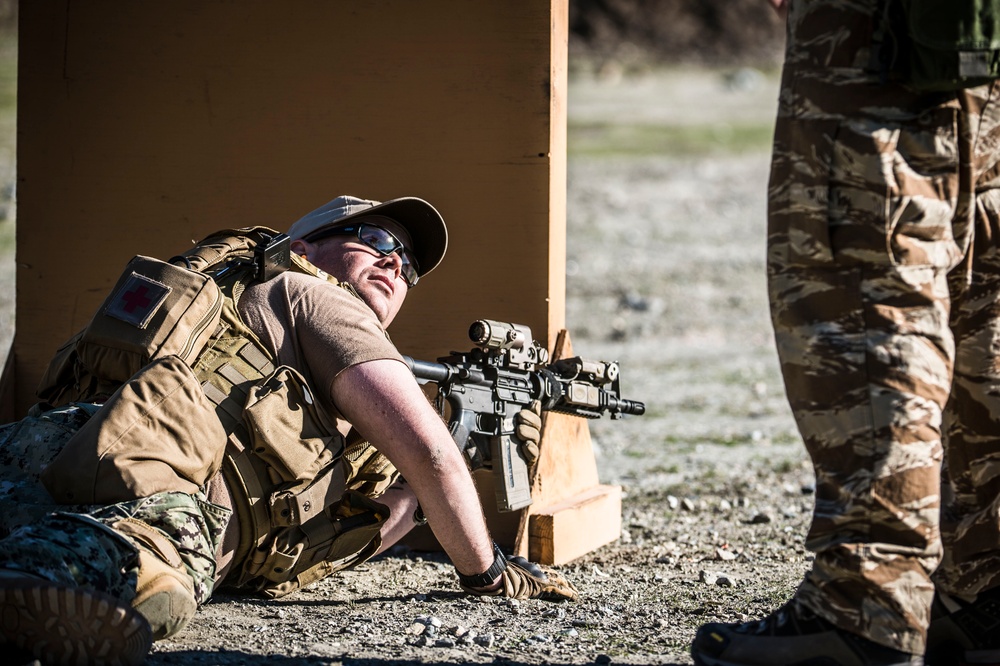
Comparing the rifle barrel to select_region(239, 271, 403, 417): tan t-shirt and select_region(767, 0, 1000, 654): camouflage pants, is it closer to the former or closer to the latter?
select_region(239, 271, 403, 417): tan t-shirt

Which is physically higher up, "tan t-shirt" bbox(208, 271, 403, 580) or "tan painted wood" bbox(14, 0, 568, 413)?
"tan painted wood" bbox(14, 0, 568, 413)

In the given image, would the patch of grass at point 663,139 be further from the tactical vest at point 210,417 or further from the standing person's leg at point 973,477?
the standing person's leg at point 973,477

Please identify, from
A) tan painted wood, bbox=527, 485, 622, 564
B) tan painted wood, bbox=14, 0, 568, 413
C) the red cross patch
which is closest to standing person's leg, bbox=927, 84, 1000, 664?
tan painted wood, bbox=527, 485, 622, 564

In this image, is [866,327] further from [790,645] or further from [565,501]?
[565,501]

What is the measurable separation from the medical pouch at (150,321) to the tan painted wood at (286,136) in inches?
58.4

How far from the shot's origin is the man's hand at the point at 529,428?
13.7 ft

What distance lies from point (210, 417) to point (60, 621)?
670mm

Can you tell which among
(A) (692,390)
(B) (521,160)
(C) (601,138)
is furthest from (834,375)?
(C) (601,138)

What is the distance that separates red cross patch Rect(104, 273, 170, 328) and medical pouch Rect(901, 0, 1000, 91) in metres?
1.96

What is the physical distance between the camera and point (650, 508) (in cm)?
543

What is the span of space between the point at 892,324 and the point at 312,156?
2.72 metres

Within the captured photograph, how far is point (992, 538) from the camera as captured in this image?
115 inches

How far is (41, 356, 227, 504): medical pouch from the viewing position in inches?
112

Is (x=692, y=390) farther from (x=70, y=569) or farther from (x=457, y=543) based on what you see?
(x=70, y=569)
